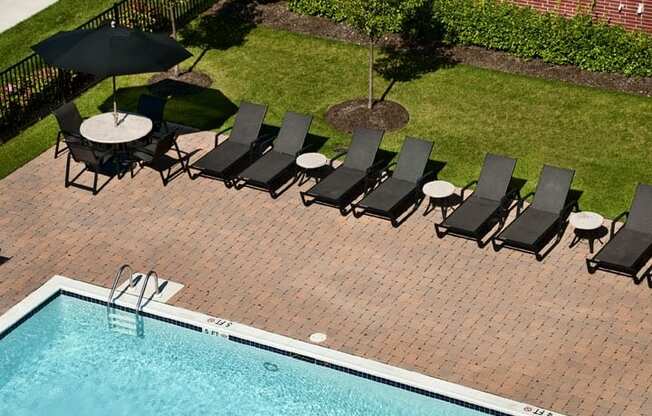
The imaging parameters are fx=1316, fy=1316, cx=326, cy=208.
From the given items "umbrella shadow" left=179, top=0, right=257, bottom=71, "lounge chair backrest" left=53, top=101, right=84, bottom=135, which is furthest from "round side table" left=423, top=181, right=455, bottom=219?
"umbrella shadow" left=179, top=0, right=257, bottom=71

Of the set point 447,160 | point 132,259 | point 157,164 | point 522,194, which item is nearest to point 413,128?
point 447,160

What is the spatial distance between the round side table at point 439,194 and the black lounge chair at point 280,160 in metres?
2.74

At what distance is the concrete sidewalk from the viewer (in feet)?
102

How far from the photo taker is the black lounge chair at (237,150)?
2466 centimetres

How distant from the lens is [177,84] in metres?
28.4

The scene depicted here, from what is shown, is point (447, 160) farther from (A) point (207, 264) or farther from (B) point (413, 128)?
(A) point (207, 264)

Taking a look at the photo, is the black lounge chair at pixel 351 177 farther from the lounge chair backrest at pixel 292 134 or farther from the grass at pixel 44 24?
the grass at pixel 44 24

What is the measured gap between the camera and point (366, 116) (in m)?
26.9

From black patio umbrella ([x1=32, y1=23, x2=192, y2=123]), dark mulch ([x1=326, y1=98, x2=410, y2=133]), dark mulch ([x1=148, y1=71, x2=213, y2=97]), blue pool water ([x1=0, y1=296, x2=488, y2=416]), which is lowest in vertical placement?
blue pool water ([x1=0, y1=296, x2=488, y2=416])

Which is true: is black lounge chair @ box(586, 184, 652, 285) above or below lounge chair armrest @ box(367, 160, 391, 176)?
above

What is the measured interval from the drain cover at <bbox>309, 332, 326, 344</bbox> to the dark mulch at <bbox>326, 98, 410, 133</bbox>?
6848mm

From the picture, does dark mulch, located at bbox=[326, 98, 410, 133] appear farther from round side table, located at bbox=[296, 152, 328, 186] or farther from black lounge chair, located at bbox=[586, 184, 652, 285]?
black lounge chair, located at bbox=[586, 184, 652, 285]

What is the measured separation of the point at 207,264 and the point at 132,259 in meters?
1.31

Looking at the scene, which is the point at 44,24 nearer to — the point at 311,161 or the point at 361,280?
the point at 311,161
